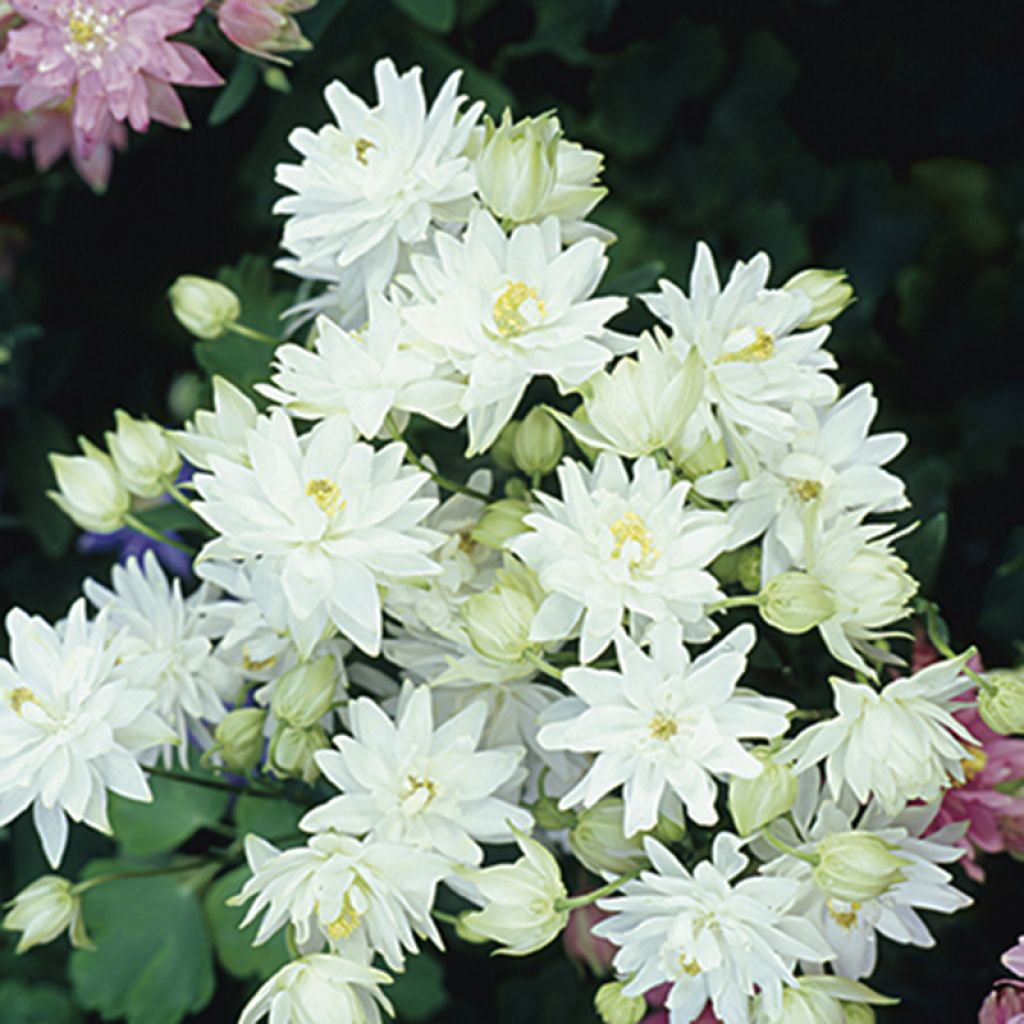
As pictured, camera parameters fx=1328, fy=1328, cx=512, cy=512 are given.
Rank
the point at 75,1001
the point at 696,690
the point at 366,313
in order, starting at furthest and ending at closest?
the point at 75,1001, the point at 366,313, the point at 696,690

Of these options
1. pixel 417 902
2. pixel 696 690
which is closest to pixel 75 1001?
pixel 417 902

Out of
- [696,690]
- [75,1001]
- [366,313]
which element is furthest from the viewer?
[75,1001]

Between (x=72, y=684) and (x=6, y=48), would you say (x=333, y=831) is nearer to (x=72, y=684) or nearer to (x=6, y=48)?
(x=72, y=684)

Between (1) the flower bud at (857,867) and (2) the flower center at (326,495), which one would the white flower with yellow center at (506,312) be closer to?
(2) the flower center at (326,495)

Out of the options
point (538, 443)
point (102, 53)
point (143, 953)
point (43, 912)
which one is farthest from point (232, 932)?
point (102, 53)

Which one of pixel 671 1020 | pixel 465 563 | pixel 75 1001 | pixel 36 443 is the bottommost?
pixel 75 1001

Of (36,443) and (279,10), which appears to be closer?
(279,10)
